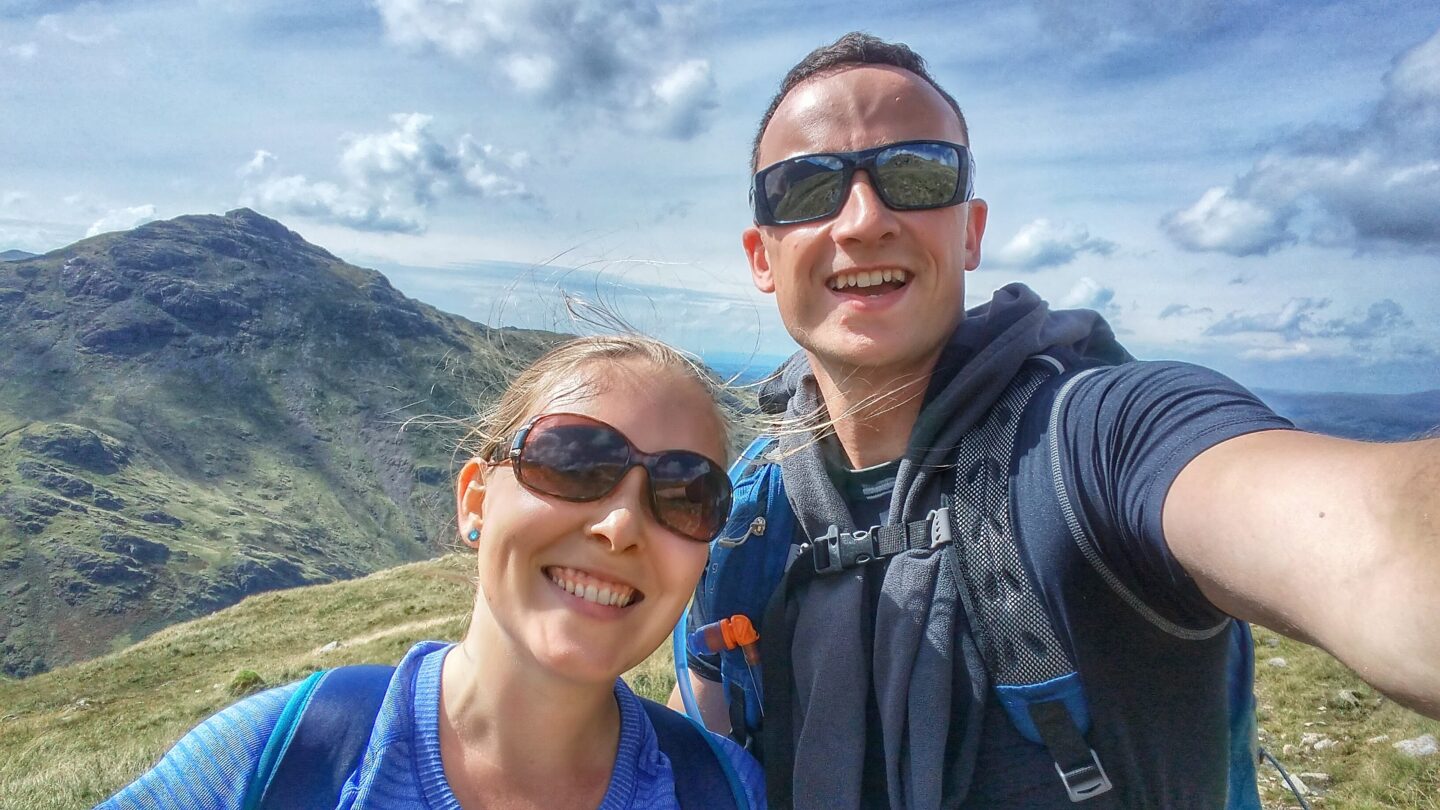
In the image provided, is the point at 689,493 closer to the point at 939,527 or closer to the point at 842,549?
the point at 842,549


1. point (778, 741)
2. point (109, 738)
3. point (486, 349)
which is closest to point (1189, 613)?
point (778, 741)

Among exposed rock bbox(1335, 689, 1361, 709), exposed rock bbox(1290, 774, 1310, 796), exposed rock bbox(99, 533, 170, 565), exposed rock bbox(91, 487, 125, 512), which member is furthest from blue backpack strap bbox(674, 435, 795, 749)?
exposed rock bbox(91, 487, 125, 512)

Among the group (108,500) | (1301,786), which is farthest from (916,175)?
(108,500)

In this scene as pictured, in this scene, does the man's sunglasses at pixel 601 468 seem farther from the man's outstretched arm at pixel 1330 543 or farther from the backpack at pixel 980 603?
the man's outstretched arm at pixel 1330 543

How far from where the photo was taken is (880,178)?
3.24 m

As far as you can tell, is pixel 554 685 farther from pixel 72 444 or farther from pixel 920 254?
pixel 72 444

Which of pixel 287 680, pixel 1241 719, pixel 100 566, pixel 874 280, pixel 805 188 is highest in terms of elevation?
pixel 805 188

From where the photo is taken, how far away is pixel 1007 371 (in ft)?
9.02

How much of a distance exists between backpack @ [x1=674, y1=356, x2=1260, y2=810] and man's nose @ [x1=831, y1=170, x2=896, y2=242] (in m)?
0.79

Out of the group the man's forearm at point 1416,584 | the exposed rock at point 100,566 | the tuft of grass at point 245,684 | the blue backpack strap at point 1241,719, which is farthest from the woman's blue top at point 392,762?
the exposed rock at point 100,566

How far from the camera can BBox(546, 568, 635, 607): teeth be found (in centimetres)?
251

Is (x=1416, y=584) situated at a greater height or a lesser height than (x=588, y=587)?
greater

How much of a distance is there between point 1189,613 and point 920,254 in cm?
159

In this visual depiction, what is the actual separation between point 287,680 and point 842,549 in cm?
1967
